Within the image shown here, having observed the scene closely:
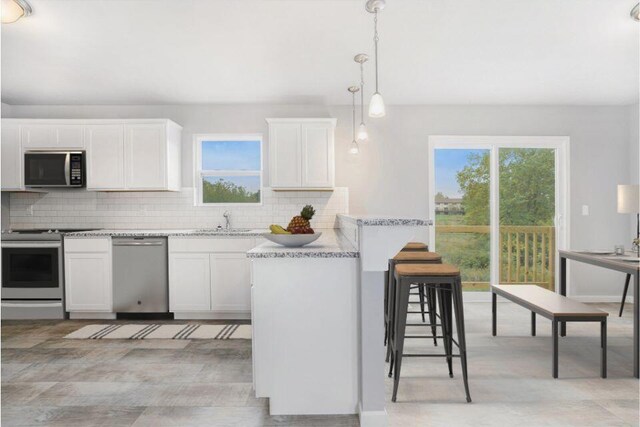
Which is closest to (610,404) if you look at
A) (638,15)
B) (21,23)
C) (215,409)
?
(215,409)

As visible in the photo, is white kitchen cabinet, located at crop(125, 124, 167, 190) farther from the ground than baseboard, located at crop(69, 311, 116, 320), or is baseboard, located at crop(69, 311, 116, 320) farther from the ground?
white kitchen cabinet, located at crop(125, 124, 167, 190)

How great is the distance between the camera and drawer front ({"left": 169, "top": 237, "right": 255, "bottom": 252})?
14.5 ft

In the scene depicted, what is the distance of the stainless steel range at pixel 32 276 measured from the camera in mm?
4398

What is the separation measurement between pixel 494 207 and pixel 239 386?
3839mm

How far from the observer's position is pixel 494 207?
5148 mm

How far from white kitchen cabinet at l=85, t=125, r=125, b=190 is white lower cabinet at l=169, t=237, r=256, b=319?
109cm

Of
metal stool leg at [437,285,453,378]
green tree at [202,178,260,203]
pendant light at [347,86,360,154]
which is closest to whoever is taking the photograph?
metal stool leg at [437,285,453,378]

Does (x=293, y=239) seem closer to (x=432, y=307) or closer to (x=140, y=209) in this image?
(x=432, y=307)

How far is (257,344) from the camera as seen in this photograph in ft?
7.42

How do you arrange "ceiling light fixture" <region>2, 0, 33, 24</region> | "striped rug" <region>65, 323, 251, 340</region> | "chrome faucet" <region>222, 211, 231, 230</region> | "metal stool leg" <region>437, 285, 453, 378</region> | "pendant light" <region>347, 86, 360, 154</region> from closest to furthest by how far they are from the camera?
"metal stool leg" <region>437, 285, 453, 378</region> < "ceiling light fixture" <region>2, 0, 33, 24</region> < "striped rug" <region>65, 323, 251, 340</region> < "pendant light" <region>347, 86, 360, 154</region> < "chrome faucet" <region>222, 211, 231, 230</region>

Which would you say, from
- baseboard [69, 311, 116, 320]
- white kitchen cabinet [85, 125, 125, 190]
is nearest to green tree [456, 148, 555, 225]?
white kitchen cabinet [85, 125, 125, 190]

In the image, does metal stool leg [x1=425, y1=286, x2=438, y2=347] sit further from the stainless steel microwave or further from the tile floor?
the stainless steel microwave

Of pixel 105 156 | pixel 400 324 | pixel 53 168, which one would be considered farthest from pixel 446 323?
pixel 53 168

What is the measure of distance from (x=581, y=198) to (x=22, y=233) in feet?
21.4
